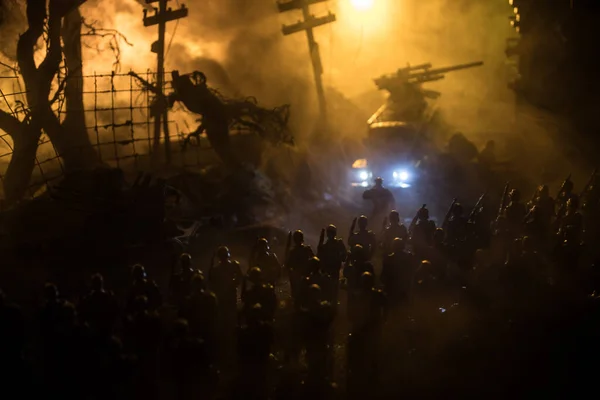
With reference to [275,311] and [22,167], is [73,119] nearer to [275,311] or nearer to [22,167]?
[22,167]

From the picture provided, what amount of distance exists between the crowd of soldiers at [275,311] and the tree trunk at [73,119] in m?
6.70

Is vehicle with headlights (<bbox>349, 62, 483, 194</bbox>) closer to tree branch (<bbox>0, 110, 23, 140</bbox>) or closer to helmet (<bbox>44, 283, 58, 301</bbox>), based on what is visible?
tree branch (<bbox>0, 110, 23, 140</bbox>)

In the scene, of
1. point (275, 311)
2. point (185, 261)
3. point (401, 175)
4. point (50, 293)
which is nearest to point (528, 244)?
point (275, 311)

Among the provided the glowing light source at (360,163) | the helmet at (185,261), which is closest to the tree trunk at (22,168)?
the helmet at (185,261)

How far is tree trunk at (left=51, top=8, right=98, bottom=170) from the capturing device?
16.5 m

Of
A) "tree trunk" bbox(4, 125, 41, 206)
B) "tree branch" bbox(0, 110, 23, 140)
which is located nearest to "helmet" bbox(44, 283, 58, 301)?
"tree trunk" bbox(4, 125, 41, 206)

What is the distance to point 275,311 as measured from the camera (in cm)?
948

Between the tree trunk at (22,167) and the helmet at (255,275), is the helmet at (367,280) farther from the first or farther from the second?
the tree trunk at (22,167)

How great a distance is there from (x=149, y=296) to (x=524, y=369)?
5.66 m

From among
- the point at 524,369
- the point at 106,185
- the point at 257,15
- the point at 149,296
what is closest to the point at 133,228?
the point at 106,185

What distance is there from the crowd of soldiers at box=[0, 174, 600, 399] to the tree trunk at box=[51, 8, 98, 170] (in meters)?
6.70

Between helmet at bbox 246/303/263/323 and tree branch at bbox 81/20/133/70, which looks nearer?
helmet at bbox 246/303/263/323

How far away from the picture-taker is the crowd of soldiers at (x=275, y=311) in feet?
23.8

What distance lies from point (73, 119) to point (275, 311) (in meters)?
11.1
